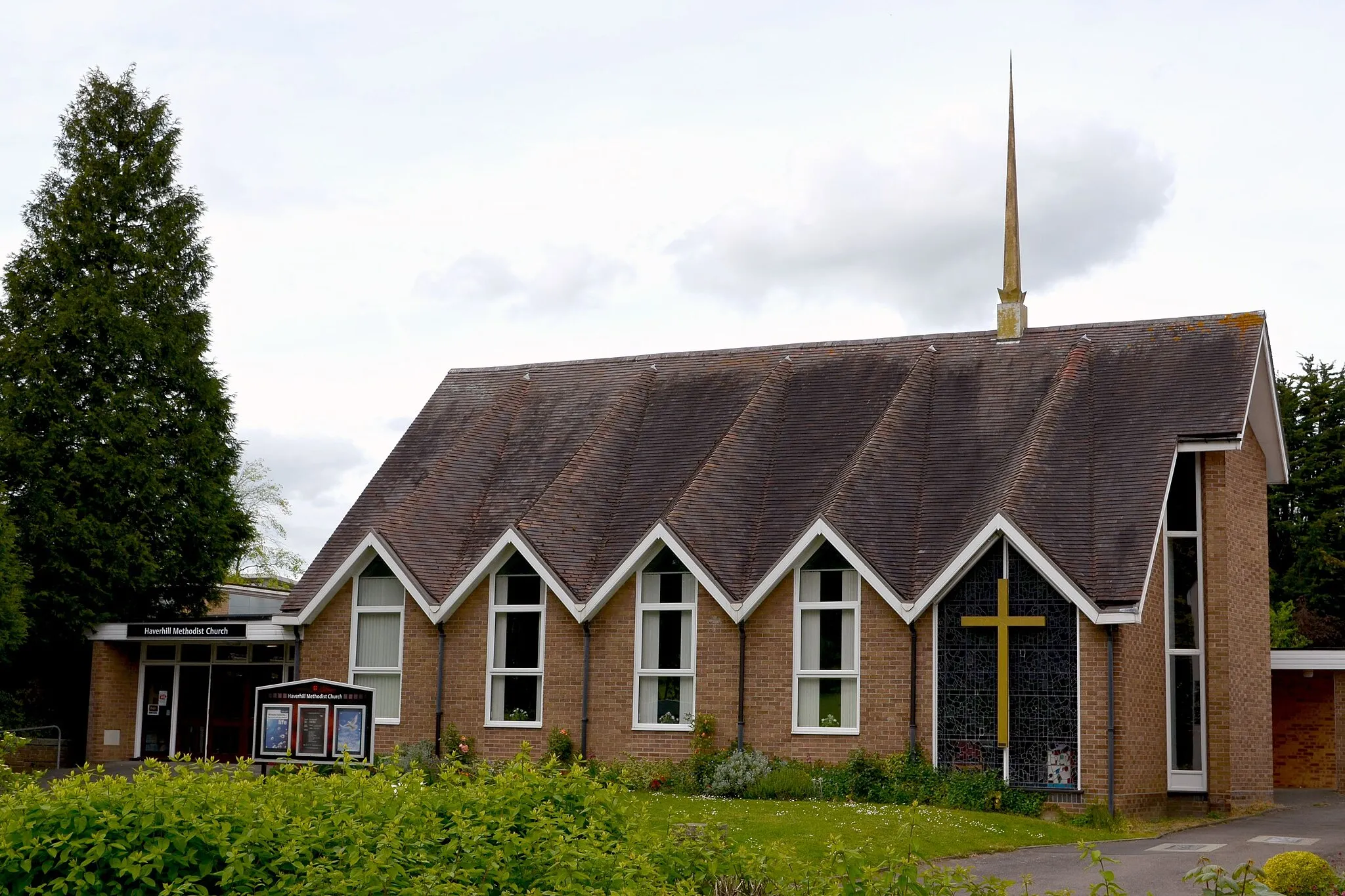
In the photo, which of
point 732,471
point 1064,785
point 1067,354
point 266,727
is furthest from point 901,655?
point 266,727

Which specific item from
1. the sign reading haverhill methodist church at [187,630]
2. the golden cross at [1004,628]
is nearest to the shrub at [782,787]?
the golden cross at [1004,628]

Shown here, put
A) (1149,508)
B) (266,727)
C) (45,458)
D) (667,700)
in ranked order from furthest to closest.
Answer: (45,458), (667,700), (1149,508), (266,727)

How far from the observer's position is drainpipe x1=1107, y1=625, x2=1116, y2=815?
2200 cm

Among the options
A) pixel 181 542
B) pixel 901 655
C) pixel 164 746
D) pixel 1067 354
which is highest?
pixel 1067 354

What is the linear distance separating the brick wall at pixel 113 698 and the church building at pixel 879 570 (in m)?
4.41

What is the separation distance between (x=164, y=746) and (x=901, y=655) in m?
17.0

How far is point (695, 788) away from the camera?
23.9 metres

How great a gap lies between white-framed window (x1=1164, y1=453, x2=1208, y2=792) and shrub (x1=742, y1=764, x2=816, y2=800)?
19.9ft

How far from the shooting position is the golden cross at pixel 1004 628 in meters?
22.7

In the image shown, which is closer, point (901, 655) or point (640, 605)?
point (901, 655)

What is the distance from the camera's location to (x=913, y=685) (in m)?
23.7

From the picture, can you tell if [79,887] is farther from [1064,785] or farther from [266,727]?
[1064,785]

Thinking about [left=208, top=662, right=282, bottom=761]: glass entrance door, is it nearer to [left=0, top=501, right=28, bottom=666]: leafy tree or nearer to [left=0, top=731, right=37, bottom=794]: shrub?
[left=0, top=501, right=28, bottom=666]: leafy tree

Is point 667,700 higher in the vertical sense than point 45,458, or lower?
lower
